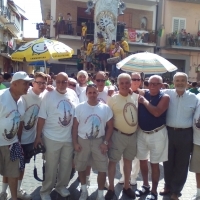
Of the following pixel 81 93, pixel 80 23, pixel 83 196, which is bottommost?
pixel 83 196

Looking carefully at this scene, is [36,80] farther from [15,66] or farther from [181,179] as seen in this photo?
[15,66]

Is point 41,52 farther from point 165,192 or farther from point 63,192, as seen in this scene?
point 165,192

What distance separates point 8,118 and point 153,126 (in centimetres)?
218

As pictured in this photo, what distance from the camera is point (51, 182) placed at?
4.81 metres

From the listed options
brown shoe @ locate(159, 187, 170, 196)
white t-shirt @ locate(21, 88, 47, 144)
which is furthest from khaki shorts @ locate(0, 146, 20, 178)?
brown shoe @ locate(159, 187, 170, 196)

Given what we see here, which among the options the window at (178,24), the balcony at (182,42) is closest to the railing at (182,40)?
the balcony at (182,42)

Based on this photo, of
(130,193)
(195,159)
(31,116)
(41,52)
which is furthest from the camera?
(41,52)

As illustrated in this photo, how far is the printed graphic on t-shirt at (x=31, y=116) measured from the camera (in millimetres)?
4777

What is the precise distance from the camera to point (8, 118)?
4.22 metres

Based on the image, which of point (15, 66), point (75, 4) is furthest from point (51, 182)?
point (15, 66)

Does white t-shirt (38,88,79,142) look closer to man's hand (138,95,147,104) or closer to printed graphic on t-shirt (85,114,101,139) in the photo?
printed graphic on t-shirt (85,114,101,139)

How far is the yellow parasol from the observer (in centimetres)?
654

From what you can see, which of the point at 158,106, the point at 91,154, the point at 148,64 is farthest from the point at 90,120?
the point at 148,64

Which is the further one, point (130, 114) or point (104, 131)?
point (130, 114)
